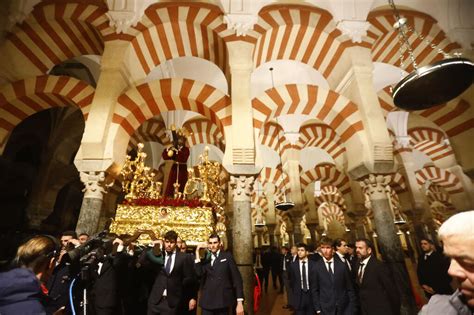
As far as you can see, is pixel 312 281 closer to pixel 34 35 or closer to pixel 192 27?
pixel 192 27

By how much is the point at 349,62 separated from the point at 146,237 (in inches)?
204

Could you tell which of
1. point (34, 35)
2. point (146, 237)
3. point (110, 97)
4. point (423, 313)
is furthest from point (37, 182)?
point (423, 313)

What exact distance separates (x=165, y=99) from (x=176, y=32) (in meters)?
1.72

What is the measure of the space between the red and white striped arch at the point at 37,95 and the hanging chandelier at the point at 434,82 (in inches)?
209

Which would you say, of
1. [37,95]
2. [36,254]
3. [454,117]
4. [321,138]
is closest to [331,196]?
[321,138]

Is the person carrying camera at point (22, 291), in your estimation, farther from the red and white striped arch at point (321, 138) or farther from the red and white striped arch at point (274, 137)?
the red and white striped arch at point (321, 138)

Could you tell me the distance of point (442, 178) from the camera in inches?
411

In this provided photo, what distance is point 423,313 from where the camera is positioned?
35.7 inches

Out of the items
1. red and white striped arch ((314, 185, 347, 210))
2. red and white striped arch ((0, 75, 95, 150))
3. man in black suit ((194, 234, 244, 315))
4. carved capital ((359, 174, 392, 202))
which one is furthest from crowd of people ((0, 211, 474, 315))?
red and white striped arch ((314, 185, 347, 210))

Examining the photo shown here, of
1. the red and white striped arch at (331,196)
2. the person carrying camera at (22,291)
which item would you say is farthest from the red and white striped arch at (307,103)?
the red and white striped arch at (331,196)

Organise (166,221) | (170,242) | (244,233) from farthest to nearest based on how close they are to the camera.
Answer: (166,221)
(244,233)
(170,242)

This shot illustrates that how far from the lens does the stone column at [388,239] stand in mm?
3844

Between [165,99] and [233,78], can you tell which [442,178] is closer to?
[233,78]

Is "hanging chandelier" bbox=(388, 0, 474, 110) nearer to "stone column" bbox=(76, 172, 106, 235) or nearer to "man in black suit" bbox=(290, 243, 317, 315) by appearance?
"man in black suit" bbox=(290, 243, 317, 315)
